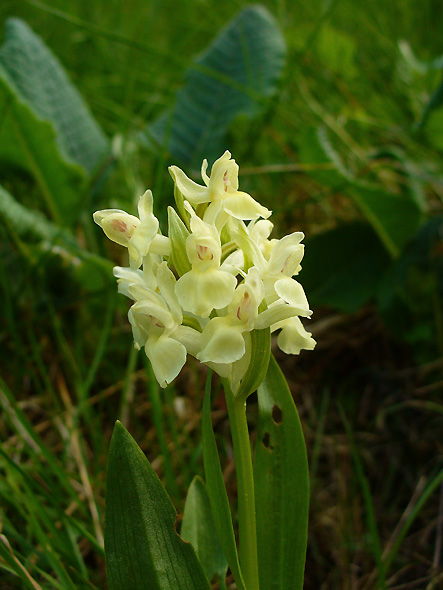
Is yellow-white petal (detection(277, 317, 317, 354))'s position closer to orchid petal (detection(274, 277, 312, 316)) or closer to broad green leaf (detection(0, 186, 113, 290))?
orchid petal (detection(274, 277, 312, 316))

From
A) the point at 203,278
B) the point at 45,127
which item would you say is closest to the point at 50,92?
the point at 45,127

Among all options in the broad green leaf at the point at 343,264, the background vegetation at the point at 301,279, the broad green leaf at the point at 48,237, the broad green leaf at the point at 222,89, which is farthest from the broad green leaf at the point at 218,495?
the broad green leaf at the point at 222,89

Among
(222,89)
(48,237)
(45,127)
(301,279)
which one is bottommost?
(301,279)

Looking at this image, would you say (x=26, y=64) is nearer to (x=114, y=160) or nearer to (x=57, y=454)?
(x=114, y=160)

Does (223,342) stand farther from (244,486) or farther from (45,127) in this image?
(45,127)

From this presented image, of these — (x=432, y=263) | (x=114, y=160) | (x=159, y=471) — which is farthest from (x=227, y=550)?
(x=114, y=160)
